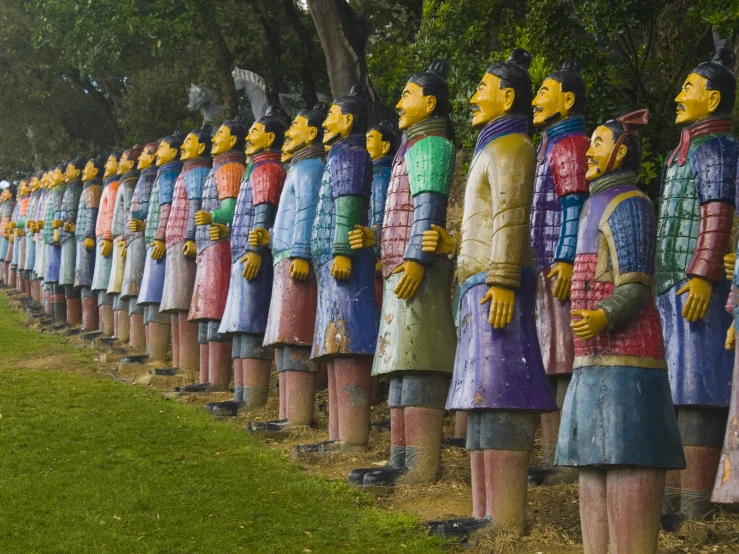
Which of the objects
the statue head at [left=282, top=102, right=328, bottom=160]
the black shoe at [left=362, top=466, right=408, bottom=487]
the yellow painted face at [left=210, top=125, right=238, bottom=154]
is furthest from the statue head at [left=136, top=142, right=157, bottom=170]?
the black shoe at [left=362, top=466, right=408, bottom=487]

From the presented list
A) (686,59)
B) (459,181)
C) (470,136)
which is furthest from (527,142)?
(459,181)

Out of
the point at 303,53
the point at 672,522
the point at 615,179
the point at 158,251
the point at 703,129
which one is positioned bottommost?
the point at 672,522

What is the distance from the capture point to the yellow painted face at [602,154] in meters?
5.57

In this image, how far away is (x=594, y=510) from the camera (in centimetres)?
519

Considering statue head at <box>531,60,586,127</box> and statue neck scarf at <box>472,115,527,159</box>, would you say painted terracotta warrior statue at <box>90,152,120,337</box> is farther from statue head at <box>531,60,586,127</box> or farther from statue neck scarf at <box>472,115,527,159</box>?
statue neck scarf at <box>472,115,527,159</box>

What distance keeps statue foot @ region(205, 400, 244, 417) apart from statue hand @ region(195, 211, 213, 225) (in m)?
1.77

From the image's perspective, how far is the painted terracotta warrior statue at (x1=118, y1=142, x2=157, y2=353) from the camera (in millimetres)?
12352

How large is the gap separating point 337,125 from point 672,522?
149 inches

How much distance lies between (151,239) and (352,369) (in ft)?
15.6

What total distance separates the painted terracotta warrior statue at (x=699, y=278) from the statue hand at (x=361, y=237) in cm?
220

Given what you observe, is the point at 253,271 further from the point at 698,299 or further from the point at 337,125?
the point at 698,299

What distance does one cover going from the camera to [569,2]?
988cm


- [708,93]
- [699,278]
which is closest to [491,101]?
[708,93]

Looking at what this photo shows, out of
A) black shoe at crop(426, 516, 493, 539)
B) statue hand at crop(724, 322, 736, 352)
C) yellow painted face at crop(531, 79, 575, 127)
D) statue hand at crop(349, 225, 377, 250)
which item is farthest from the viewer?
statue hand at crop(349, 225, 377, 250)
